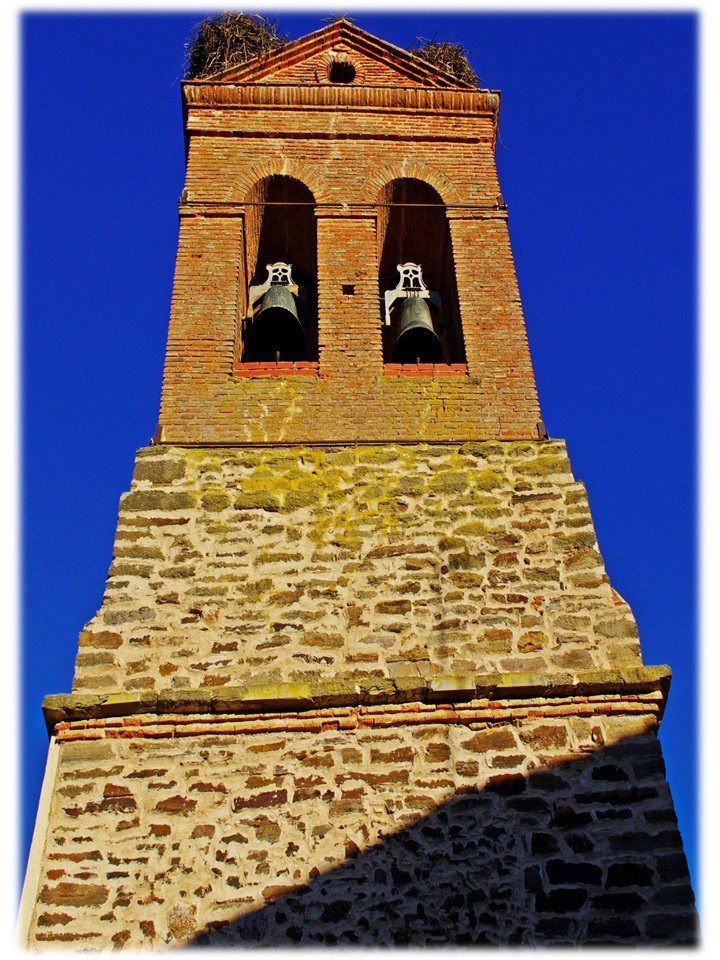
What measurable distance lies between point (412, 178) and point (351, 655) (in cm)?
502

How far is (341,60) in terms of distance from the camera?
1087 centimetres

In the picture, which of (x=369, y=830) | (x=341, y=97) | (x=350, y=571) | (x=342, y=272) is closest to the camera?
(x=369, y=830)

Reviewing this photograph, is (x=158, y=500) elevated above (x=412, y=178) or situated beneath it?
situated beneath

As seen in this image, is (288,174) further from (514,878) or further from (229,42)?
(514,878)

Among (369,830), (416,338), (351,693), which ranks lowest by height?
(369,830)

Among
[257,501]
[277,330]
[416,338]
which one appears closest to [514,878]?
[257,501]

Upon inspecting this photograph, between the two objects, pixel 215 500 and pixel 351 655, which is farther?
pixel 215 500

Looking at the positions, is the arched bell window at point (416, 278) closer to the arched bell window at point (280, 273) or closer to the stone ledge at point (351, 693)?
the arched bell window at point (280, 273)

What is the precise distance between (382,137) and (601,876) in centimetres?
687

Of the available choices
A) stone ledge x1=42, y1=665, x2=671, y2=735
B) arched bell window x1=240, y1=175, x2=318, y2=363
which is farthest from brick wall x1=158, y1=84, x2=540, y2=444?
stone ledge x1=42, y1=665, x2=671, y2=735

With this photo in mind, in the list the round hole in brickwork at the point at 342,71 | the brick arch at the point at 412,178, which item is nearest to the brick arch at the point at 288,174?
the brick arch at the point at 412,178

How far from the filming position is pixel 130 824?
17.6ft

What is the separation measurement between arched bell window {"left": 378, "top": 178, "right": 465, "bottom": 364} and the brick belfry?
5cm

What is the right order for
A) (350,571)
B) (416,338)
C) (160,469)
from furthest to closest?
(416,338) < (160,469) < (350,571)
